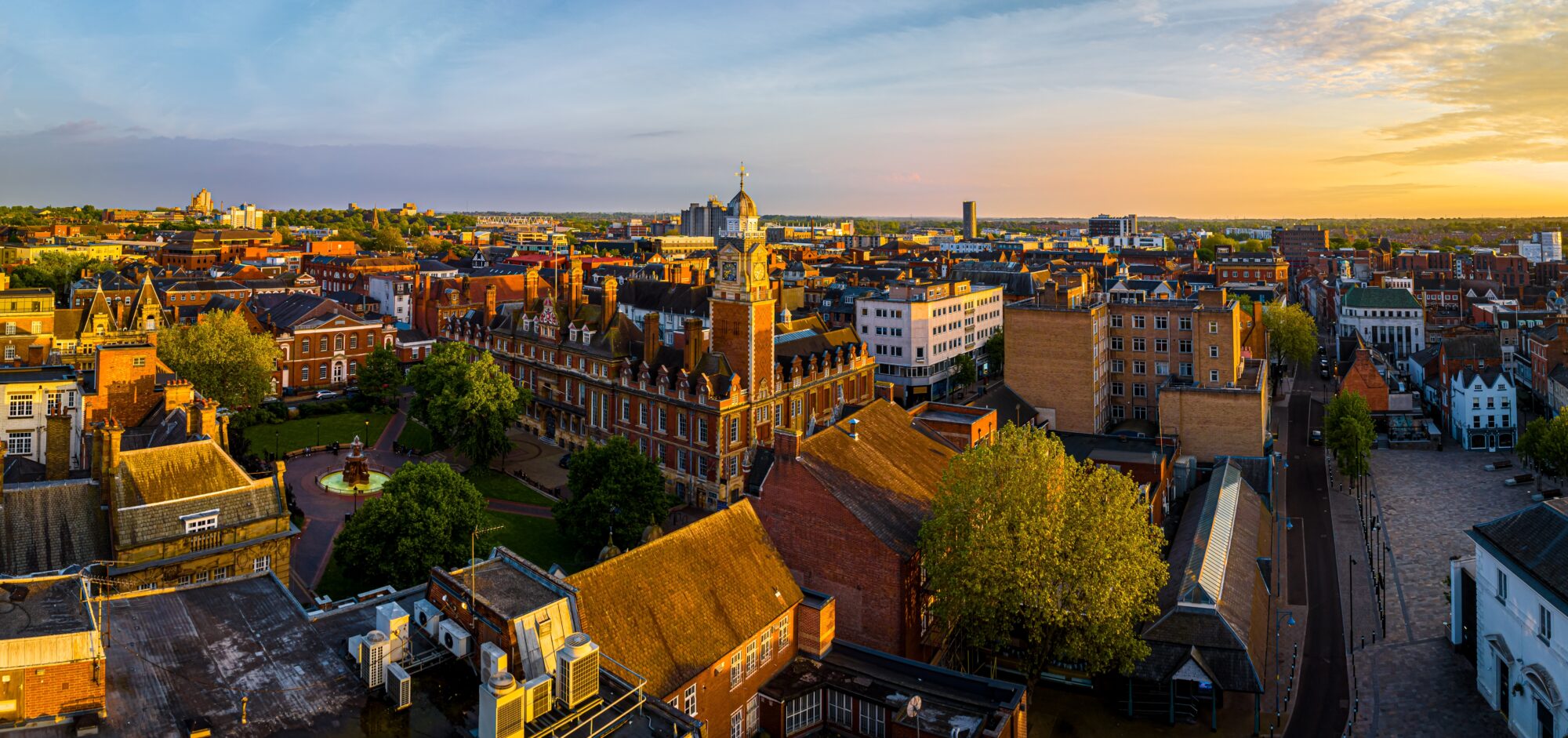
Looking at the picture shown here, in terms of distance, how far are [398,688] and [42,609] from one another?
8.37 m

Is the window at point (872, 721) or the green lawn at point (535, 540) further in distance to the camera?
the green lawn at point (535, 540)

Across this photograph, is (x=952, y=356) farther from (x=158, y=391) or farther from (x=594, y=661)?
(x=594, y=661)

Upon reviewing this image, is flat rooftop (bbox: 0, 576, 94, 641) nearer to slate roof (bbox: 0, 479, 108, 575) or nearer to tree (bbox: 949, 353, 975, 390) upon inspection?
slate roof (bbox: 0, 479, 108, 575)

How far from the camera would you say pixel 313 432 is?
7381 cm

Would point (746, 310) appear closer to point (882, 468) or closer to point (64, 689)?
point (882, 468)

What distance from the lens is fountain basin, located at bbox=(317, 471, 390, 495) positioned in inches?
2266

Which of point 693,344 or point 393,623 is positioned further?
point 693,344

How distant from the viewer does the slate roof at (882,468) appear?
35531 millimetres

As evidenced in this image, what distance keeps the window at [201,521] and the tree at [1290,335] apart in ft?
341

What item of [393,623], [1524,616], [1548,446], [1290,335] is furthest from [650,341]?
[1290,335]

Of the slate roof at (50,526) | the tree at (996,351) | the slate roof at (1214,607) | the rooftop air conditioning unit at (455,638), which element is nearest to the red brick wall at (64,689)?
the rooftop air conditioning unit at (455,638)

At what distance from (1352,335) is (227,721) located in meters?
135

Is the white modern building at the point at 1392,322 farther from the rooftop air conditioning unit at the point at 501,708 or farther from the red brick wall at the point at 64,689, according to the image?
the red brick wall at the point at 64,689

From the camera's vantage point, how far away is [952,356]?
104m
